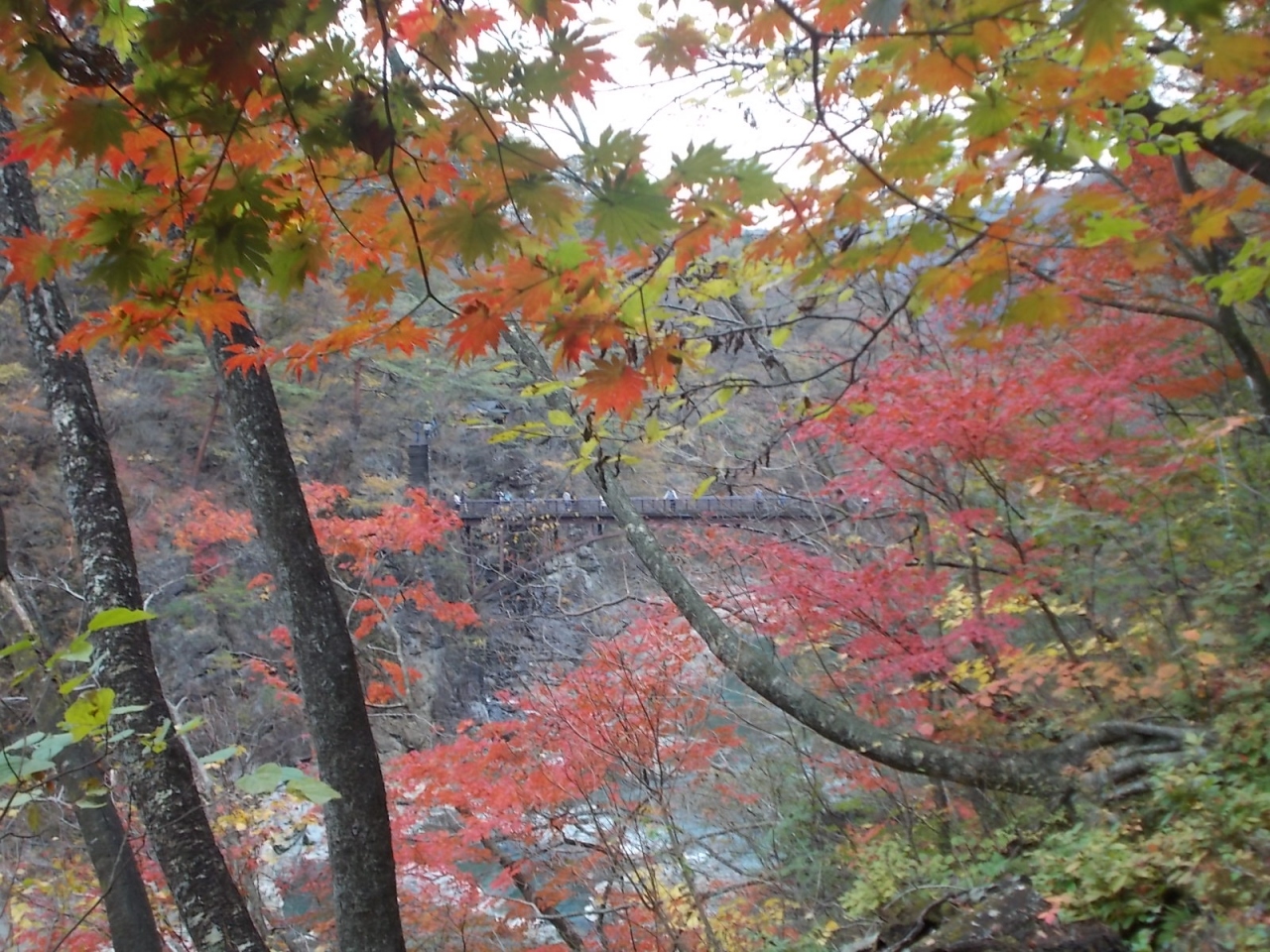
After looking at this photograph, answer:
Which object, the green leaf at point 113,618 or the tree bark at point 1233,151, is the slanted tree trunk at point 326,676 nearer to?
the green leaf at point 113,618

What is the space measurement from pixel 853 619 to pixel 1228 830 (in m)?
2.59

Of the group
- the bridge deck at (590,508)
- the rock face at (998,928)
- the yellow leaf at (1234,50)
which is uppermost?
the bridge deck at (590,508)

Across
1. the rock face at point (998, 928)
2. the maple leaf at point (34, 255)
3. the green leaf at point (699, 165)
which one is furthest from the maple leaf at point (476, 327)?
the rock face at point (998, 928)

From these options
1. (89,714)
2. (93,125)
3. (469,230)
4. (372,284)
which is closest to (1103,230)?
(469,230)

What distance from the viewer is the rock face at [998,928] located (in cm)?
314

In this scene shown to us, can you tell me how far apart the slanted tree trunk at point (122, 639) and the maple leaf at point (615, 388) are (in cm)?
309

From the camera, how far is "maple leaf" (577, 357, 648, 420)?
1.44m

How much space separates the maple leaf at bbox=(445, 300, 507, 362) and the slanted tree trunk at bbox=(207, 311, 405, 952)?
8.13 feet

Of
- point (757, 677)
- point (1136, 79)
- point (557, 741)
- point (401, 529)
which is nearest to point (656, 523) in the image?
point (401, 529)

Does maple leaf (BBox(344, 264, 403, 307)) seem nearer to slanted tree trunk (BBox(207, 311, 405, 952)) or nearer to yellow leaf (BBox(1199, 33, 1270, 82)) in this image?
yellow leaf (BBox(1199, 33, 1270, 82))

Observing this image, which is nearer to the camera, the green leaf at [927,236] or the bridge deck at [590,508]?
the green leaf at [927,236]

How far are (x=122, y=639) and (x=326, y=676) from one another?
3.67ft

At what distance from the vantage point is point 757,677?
4453 millimetres

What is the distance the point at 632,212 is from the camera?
1.20m
